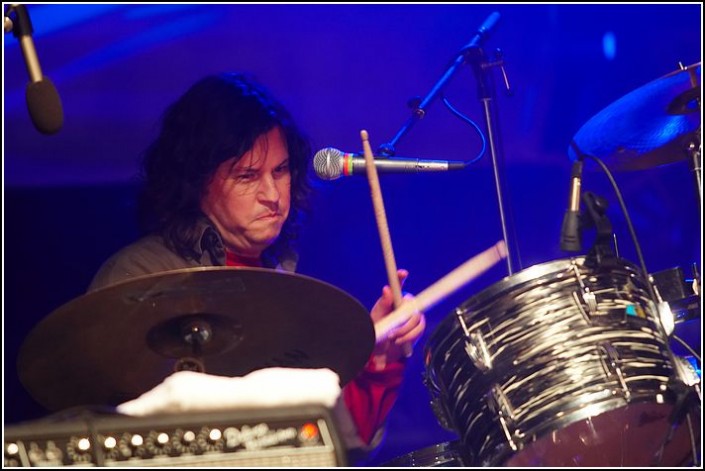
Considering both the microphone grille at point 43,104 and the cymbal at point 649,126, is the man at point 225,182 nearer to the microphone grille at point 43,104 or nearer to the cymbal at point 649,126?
the cymbal at point 649,126

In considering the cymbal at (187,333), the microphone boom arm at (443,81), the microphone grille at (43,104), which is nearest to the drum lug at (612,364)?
the cymbal at (187,333)

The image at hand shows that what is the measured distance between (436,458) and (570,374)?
1.59ft

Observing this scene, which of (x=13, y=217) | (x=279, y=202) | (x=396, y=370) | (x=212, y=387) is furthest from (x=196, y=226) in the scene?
(x=212, y=387)

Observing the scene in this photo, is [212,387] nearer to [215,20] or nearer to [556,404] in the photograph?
[556,404]

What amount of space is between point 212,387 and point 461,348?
90 cm

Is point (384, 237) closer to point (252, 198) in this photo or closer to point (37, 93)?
point (252, 198)

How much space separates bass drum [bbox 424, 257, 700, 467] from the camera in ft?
6.66

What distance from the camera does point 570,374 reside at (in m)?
2.04

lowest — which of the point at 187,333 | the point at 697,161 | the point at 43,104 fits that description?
the point at 187,333

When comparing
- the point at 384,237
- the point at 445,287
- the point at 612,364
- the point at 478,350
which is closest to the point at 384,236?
the point at 384,237

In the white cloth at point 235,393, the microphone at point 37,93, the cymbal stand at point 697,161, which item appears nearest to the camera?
the white cloth at point 235,393

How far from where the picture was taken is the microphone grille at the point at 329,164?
259 centimetres

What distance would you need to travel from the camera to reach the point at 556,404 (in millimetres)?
2029

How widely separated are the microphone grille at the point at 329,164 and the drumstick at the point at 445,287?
1.39 ft
